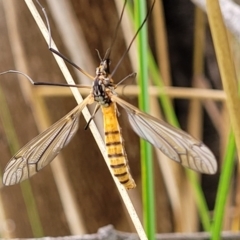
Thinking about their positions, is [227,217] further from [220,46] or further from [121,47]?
[220,46]

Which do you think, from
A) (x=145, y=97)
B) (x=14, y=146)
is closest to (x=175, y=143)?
(x=145, y=97)

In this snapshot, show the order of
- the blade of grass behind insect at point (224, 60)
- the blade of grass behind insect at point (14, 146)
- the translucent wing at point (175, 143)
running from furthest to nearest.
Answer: the blade of grass behind insect at point (14, 146), the translucent wing at point (175, 143), the blade of grass behind insect at point (224, 60)

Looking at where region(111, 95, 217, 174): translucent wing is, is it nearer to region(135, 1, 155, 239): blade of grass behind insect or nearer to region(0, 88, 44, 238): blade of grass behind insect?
region(135, 1, 155, 239): blade of grass behind insect

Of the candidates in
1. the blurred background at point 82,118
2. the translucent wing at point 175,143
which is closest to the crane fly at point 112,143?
the translucent wing at point 175,143

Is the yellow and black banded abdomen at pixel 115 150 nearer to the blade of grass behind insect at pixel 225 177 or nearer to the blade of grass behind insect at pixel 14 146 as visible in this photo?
the blade of grass behind insect at pixel 225 177

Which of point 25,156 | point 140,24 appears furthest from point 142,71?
point 25,156

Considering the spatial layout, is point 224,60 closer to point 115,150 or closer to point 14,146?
point 115,150
